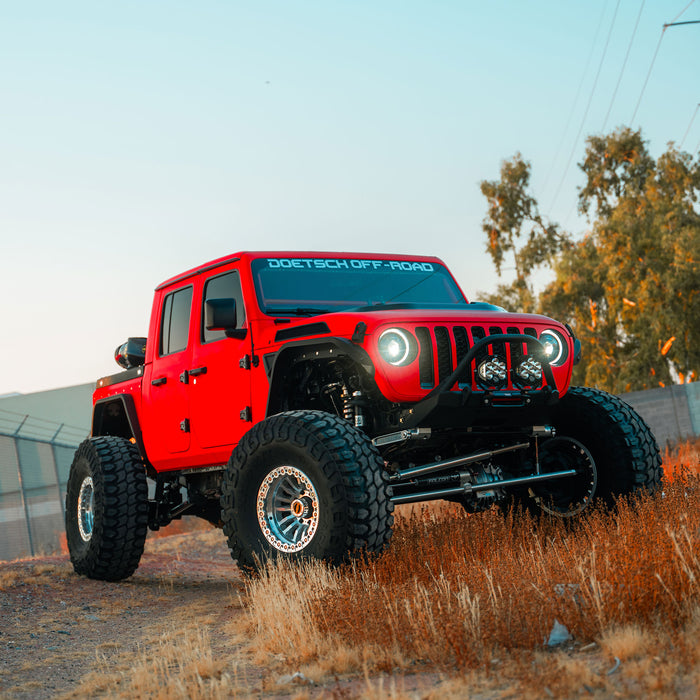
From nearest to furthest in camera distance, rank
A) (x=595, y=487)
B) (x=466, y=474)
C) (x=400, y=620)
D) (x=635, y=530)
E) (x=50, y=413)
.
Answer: (x=400, y=620)
(x=635, y=530)
(x=466, y=474)
(x=595, y=487)
(x=50, y=413)

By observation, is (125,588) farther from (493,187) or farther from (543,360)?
(493,187)

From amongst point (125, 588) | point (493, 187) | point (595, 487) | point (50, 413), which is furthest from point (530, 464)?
point (50, 413)

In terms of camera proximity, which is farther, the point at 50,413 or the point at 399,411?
the point at 50,413

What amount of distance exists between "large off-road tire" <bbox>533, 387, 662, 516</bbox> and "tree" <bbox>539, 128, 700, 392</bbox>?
24818 mm

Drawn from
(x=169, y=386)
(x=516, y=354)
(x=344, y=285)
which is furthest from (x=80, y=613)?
(x=516, y=354)

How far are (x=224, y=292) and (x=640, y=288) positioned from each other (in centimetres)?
2677

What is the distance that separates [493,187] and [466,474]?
36.4 metres

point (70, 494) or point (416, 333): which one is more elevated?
point (416, 333)

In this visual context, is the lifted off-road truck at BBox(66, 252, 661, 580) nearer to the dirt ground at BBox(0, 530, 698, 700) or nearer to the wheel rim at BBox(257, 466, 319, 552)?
the wheel rim at BBox(257, 466, 319, 552)

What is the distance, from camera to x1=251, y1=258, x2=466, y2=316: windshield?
24.1 ft

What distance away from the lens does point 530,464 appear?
7496mm

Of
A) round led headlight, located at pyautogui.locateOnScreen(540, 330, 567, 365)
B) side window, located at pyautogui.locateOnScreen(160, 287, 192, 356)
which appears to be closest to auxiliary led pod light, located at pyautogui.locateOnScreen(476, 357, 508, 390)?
round led headlight, located at pyautogui.locateOnScreen(540, 330, 567, 365)

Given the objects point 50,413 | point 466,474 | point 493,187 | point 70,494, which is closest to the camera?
point 466,474

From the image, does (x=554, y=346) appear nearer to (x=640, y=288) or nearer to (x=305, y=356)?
(x=305, y=356)
